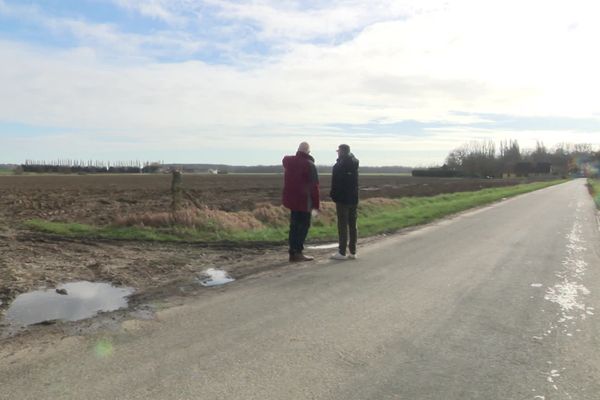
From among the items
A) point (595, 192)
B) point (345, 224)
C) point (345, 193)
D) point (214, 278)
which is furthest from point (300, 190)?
point (595, 192)

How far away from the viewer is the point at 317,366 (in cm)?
458

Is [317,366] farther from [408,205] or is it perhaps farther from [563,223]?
[408,205]

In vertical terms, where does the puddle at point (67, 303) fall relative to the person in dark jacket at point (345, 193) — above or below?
below

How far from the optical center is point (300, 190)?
9.53 m

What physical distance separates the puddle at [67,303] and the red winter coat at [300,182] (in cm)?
328

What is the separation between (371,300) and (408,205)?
21.6 meters

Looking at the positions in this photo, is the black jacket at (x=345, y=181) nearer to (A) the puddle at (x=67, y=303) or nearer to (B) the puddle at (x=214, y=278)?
(B) the puddle at (x=214, y=278)

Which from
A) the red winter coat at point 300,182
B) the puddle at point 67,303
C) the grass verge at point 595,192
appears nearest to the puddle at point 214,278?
the puddle at point 67,303

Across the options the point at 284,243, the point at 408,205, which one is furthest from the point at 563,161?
the point at 284,243

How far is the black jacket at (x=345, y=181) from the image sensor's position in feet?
32.9

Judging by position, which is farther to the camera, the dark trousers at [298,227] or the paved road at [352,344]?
the dark trousers at [298,227]

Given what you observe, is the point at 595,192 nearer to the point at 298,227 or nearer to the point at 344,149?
the point at 344,149

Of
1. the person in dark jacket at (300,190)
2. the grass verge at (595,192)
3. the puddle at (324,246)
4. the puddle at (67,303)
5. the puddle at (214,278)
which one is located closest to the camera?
the puddle at (67,303)

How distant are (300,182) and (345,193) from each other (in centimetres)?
98
